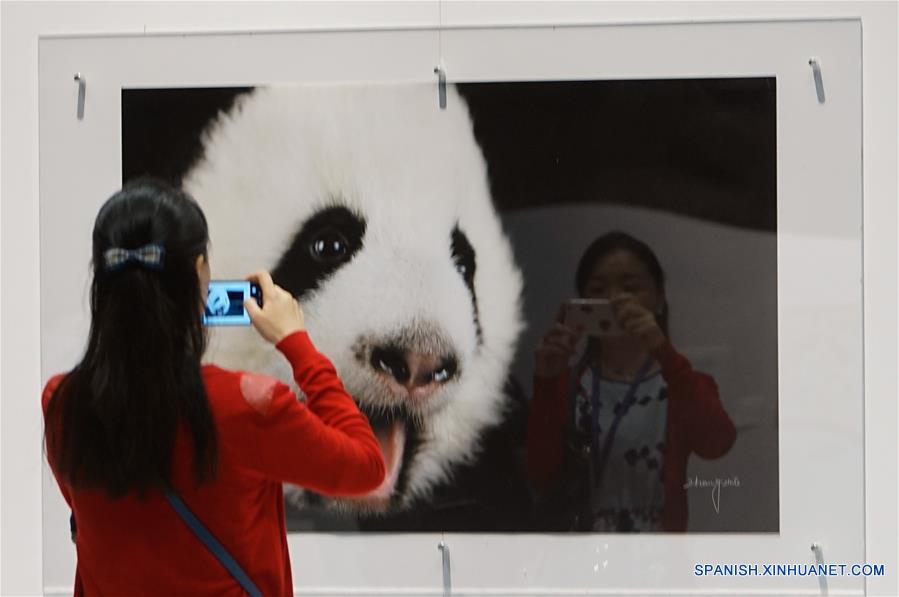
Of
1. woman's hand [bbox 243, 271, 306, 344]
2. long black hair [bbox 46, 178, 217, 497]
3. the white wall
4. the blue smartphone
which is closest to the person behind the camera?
long black hair [bbox 46, 178, 217, 497]

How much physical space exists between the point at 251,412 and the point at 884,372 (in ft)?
5.80

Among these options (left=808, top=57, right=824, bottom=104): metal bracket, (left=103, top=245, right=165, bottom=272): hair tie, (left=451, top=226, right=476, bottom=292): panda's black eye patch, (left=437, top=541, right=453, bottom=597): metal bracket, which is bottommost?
(left=437, top=541, right=453, bottom=597): metal bracket

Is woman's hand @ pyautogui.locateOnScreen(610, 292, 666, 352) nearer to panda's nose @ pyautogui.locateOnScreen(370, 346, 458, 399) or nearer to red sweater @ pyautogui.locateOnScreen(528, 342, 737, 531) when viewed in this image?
red sweater @ pyautogui.locateOnScreen(528, 342, 737, 531)

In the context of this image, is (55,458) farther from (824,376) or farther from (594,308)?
(824,376)

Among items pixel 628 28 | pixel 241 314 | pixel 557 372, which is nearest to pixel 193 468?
pixel 241 314

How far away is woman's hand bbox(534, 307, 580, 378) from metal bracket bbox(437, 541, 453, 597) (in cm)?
51

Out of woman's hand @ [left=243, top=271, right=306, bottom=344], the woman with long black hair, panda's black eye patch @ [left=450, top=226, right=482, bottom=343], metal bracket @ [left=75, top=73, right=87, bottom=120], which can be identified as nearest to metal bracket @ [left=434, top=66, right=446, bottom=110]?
panda's black eye patch @ [left=450, top=226, right=482, bottom=343]

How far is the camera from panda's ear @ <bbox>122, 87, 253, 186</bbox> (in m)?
2.69

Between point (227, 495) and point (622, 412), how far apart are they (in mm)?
1333

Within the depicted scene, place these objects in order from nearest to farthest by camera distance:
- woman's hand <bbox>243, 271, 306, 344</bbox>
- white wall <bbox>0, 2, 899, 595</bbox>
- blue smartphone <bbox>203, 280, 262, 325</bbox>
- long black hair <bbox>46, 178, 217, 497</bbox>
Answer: long black hair <bbox>46, 178, 217, 497</bbox> < woman's hand <bbox>243, 271, 306, 344</bbox> < blue smartphone <bbox>203, 280, 262, 325</bbox> < white wall <bbox>0, 2, 899, 595</bbox>

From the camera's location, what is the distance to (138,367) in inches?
60.1

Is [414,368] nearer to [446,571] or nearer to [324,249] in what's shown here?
[324,249]

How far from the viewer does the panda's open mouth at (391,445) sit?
2684 millimetres

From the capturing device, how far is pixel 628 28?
2.63 metres
